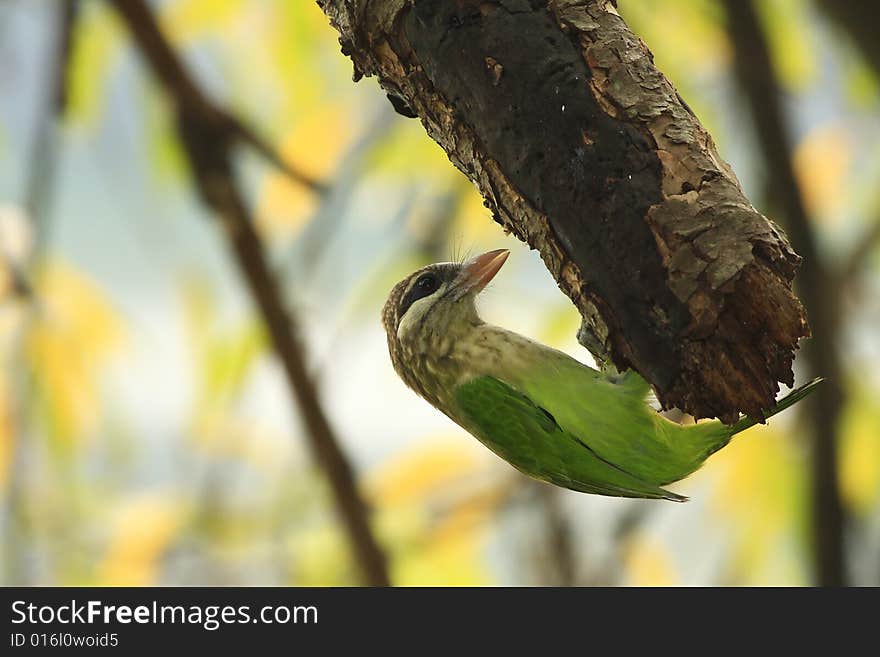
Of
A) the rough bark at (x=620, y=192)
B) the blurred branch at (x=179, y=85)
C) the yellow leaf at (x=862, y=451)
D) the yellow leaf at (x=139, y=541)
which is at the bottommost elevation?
the rough bark at (x=620, y=192)

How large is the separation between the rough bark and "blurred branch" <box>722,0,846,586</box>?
314 cm

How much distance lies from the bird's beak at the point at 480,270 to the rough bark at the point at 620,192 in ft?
5.88

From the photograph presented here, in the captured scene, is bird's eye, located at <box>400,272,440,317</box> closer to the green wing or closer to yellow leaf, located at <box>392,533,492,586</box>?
the green wing

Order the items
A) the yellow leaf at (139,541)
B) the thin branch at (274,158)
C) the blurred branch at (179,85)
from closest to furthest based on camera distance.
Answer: the thin branch at (274,158) → the blurred branch at (179,85) → the yellow leaf at (139,541)

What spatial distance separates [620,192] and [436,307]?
2045mm

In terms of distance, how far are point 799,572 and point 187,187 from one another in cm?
399

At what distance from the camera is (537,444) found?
3277 mm

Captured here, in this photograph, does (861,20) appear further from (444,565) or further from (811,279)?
(444,565)

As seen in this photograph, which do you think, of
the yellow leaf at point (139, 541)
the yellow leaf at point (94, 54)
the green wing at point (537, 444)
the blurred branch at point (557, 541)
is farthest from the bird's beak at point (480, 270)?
the yellow leaf at point (139, 541)

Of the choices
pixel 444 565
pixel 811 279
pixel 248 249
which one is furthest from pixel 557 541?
pixel 248 249

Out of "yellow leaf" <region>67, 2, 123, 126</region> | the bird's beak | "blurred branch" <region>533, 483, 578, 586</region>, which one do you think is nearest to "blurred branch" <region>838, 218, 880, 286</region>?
"blurred branch" <region>533, 483, 578, 586</region>

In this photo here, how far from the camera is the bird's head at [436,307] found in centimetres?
379

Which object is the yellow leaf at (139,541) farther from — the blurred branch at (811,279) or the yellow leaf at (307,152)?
the blurred branch at (811,279)

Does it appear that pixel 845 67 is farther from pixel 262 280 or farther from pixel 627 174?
pixel 627 174
